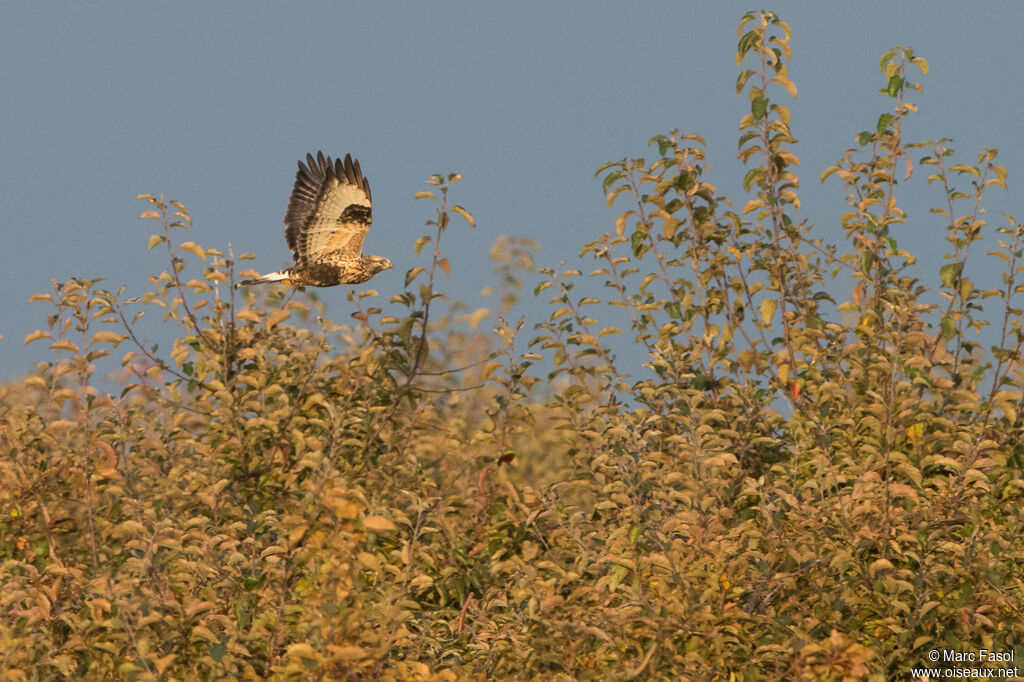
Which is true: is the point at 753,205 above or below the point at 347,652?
above

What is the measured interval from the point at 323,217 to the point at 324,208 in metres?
0.07

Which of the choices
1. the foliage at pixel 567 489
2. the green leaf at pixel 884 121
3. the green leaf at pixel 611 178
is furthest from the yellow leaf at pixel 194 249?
the green leaf at pixel 884 121

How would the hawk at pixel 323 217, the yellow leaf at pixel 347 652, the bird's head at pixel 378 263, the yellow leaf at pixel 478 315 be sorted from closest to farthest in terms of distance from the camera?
1. the yellow leaf at pixel 347 652
2. the yellow leaf at pixel 478 315
3. the hawk at pixel 323 217
4. the bird's head at pixel 378 263

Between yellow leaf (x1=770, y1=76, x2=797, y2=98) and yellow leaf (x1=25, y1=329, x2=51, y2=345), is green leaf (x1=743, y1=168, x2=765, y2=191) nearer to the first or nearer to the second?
yellow leaf (x1=770, y1=76, x2=797, y2=98)

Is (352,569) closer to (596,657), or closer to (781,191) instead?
(596,657)

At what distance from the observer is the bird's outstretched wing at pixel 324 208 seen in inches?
327

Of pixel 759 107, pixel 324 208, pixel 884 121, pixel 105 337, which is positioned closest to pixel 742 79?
pixel 759 107

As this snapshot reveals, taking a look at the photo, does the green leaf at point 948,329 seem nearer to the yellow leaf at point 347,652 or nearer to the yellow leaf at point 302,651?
the yellow leaf at point 347,652

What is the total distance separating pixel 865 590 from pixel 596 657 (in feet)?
4.31

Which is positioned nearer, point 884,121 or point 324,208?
point 884,121

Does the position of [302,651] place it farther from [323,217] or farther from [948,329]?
[323,217]

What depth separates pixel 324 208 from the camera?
8328 mm

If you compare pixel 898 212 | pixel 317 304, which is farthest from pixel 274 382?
pixel 898 212

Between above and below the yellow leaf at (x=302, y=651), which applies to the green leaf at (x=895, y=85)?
above
